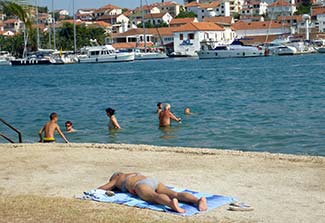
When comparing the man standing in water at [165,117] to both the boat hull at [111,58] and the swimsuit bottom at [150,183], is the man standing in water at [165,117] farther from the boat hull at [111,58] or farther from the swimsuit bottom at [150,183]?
the boat hull at [111,58]

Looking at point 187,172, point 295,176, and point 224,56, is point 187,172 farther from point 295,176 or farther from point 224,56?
point 224,56

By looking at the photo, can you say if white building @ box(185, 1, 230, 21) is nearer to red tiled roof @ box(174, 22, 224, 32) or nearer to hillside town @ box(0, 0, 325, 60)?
hillside town @ box(0, 0, 325, 60)

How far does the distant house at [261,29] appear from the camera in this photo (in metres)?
140

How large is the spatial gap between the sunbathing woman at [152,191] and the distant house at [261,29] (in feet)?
422

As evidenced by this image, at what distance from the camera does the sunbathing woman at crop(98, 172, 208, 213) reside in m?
9.11

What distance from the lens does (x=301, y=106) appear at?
30703 mm

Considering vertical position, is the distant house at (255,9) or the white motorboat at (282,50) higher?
the distant house at (255,9)

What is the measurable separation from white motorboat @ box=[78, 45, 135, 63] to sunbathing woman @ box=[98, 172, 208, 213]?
9965 centimetres

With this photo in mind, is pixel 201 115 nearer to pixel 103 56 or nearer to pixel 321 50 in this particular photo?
pixel 103 56

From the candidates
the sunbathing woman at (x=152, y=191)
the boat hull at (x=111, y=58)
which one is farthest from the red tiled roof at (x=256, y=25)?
the sunbathing woman at (x=152, y=191)

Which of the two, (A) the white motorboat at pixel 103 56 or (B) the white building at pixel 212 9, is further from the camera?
(B) the white building at pixel 212 9

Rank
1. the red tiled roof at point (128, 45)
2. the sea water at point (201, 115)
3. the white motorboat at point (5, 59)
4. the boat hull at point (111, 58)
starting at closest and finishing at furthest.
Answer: the sea water at point (201, 115), the boat hull at point (111, 58), the white motorboat at point (5, 59), the red tiled roof at point (128, 45)

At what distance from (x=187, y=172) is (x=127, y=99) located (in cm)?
2872

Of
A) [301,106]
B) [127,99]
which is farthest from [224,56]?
[301,106]
